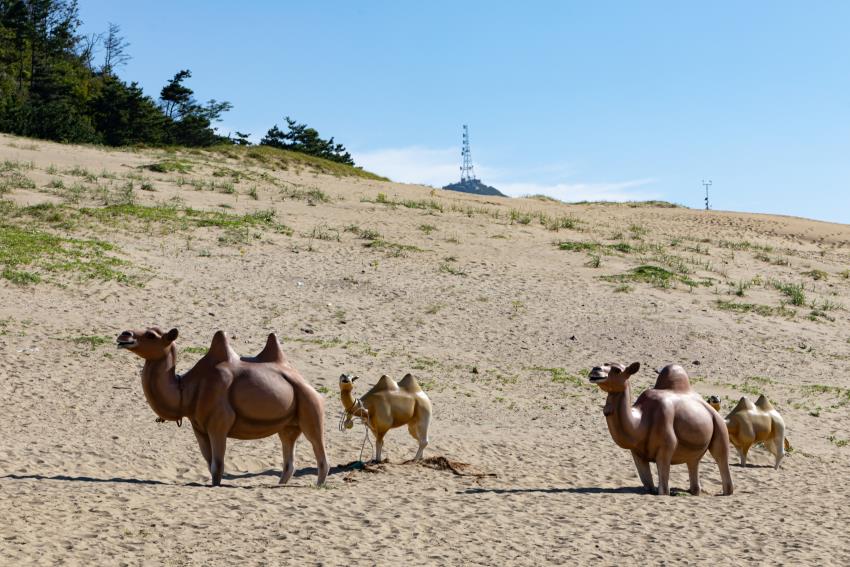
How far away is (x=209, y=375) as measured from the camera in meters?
11.0

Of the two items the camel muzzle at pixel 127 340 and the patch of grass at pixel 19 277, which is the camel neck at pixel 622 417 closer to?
the camel muzzle at pixel 127 340

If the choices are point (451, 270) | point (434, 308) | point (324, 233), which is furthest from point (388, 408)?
point (324, 233)

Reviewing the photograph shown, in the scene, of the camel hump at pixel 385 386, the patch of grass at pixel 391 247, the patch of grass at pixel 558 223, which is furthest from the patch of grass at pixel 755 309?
the camel hump at pixel 385 386

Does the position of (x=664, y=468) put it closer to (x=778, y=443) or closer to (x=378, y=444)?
(x=778, y=443)

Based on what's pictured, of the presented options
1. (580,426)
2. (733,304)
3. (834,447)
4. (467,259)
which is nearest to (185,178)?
(467,259)

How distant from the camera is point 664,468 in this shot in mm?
11539

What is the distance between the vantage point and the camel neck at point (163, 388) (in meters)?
11.0

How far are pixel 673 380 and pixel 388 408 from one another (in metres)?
3.26

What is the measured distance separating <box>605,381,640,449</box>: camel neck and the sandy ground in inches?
26.5

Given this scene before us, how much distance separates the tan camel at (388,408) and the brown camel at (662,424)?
246 centimetres

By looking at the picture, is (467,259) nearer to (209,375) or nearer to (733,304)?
(733,304)

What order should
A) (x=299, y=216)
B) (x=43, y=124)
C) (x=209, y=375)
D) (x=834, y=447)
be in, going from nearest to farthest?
(x=209, y=375) → (x=834, y=447) → (x=299, y=216) → (x=43, y=124)

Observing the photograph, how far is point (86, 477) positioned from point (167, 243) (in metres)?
13.8

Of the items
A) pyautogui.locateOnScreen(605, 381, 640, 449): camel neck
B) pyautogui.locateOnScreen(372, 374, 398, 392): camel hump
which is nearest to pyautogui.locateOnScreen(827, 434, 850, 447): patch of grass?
pyautogui.locateOnScreen(605, 381, 640, 449): camel neck
